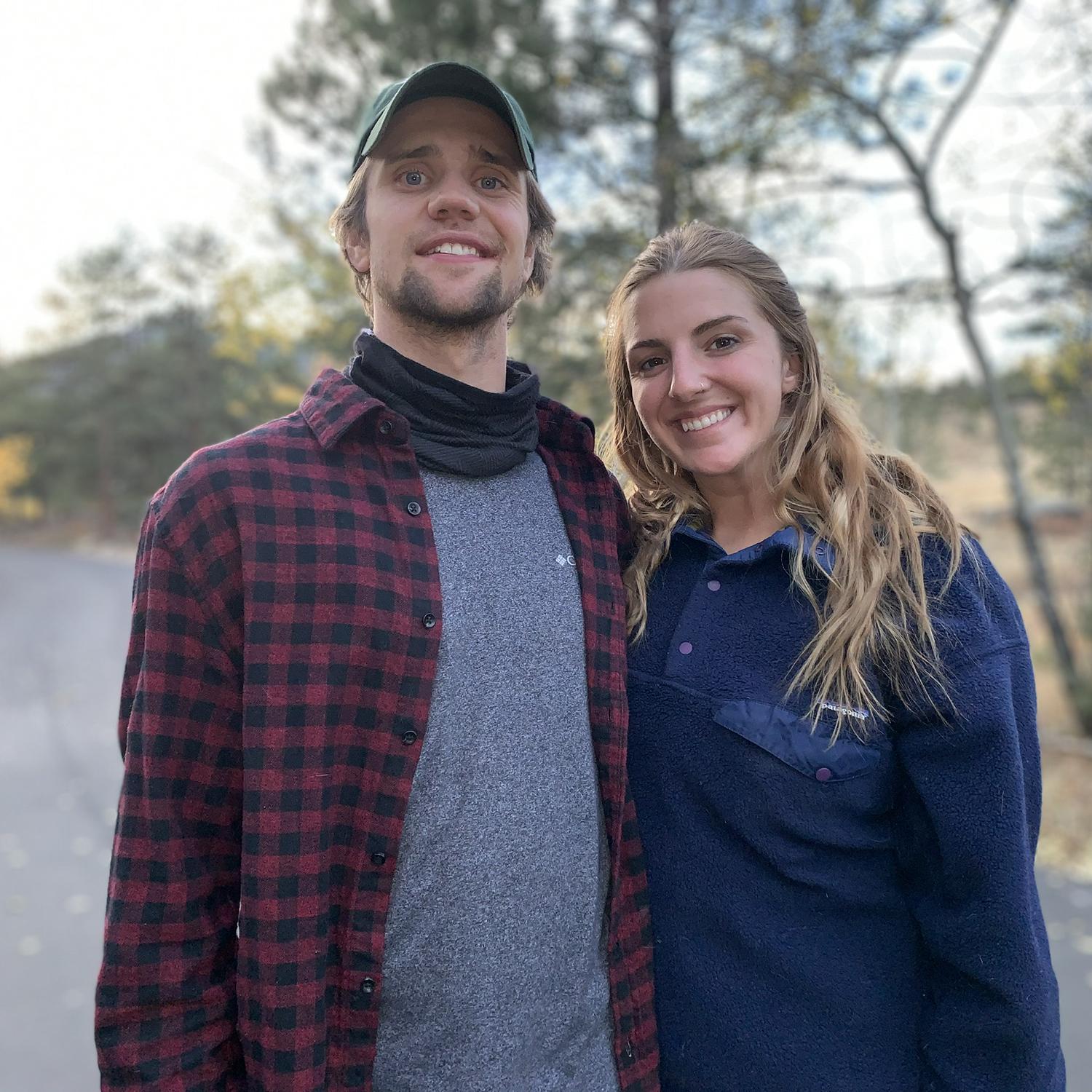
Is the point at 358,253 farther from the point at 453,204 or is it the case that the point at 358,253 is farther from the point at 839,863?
the point at 839,863

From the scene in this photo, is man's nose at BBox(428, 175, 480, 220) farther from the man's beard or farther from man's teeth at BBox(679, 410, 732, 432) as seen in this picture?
man's teeth at BBox(679, 410, 732, 432)

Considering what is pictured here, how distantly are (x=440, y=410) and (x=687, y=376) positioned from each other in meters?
0.50

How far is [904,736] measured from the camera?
156 cm

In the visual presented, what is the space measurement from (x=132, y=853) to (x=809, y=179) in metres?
7.81

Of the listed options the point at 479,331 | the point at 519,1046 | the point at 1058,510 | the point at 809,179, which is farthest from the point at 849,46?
the point at 1058,510

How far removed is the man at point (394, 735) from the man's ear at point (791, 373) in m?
0.57

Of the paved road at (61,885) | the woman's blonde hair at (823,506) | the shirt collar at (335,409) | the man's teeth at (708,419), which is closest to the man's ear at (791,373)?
the woman's blonde hair at (823,506)

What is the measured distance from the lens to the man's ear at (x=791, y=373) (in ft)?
6.40

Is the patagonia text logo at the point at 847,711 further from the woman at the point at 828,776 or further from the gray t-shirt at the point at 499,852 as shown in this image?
the gray t-shirt at the point at 499,852

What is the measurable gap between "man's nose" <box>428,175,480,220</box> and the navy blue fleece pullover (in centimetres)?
87

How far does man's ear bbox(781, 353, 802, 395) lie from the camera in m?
1.95

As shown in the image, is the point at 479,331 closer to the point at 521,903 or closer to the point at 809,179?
the point at 521,903

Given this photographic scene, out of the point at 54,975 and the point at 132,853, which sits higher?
the point at 132,853

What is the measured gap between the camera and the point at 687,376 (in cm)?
182
